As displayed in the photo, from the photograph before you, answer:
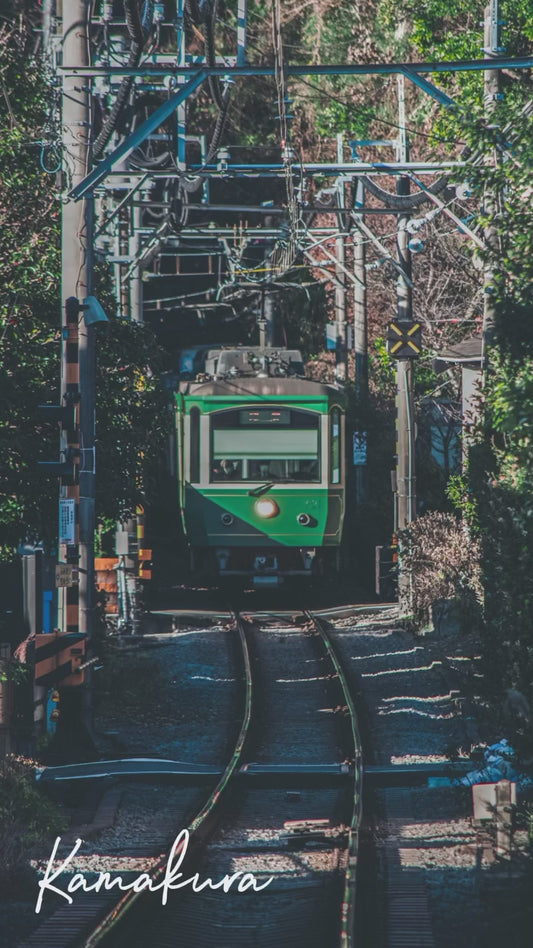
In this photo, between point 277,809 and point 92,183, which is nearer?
point 277,809

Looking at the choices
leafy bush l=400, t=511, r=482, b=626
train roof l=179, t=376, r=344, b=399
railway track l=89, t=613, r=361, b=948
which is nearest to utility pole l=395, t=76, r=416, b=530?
leafy bush l=400, t=511, r=482, b=626

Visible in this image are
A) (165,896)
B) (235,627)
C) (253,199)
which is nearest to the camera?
(165,896)

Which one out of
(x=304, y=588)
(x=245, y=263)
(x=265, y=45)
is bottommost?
(x=304, y=588)

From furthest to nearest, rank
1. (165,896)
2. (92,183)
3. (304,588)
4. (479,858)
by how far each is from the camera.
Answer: (304,588)
(92,183)
(479,858)
(165,896)

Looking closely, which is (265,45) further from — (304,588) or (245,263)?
(304,588)

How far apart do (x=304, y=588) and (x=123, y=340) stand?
1035 cm

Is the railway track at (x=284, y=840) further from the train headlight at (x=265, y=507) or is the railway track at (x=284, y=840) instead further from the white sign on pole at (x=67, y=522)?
the train headlight at (x=265, y=507)

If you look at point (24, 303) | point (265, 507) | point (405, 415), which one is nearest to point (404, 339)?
point (405, 415)

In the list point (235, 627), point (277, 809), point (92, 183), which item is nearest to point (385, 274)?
point (235, 627)

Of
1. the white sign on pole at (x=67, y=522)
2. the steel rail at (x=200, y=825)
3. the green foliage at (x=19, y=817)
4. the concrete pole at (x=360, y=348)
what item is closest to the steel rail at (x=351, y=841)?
the steel rail at (x=200, y=825)

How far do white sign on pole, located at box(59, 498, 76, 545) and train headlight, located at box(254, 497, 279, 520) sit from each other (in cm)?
812

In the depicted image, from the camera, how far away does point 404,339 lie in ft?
65.1

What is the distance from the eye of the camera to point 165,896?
23.5 ft

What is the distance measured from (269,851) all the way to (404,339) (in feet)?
41.1
